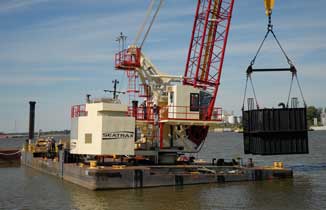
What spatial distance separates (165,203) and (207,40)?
1456cm

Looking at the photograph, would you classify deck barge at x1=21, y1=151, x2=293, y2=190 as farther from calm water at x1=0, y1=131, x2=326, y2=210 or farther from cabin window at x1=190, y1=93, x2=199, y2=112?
cabin window at x1=190, y1=93, x2=199, y2=112

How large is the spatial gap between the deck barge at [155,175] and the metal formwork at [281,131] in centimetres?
218

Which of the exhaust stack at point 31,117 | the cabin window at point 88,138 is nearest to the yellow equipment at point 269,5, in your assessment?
the cabin window at point 88,138

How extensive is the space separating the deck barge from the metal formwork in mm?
2178

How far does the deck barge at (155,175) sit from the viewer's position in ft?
76.7

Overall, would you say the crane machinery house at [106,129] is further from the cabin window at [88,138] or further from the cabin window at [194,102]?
the cabin window at [194,102]

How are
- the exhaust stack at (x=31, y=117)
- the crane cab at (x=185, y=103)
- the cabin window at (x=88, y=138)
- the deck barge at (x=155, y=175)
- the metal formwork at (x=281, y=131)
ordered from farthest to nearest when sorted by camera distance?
the exhaust stack at (x=31, y=117) → the crane cab at (x=185, y=103) → the metal formwork at (x=281, y=131) → the cabin window at (x=88, y=138) → the deck barge at (x=155, y=175)

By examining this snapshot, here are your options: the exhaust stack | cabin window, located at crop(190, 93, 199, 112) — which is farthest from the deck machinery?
the exhaust stack

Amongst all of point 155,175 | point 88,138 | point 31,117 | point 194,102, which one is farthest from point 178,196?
point 31,117

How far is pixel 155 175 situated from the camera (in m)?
24.6

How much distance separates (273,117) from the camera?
26.1 metres

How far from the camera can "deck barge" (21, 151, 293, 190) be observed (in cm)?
2337

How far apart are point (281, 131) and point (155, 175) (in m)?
8.33

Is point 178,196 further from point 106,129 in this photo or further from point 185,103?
point 185,103
